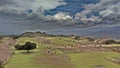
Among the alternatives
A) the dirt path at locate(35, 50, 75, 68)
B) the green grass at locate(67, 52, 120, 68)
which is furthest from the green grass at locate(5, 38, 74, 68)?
the green grass at locate(67, 52, 120, 68)

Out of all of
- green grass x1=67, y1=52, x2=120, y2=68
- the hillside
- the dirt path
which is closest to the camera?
the dirt path

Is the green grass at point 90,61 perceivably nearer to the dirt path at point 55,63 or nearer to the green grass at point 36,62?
the dirt path at point 55,63

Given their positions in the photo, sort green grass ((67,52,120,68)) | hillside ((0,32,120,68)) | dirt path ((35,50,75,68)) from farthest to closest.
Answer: hillside ((0,32,120,68)), green grass ((67,52,120,68)), dirt path ((35,50,75,68))

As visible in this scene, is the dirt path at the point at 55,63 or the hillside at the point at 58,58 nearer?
the dirt path at the point at 55,63

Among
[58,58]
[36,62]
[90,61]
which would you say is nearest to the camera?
[36,62]

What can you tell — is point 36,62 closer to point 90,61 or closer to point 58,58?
point 58,58

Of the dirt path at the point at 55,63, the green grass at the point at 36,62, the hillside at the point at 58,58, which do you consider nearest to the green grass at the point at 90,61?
the hillside at the point at 58,58

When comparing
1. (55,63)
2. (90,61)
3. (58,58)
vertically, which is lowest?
(58,58)

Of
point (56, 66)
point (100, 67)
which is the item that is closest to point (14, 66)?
point (56, 66)

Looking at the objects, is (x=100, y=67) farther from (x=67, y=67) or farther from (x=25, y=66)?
(x=25, y=66)

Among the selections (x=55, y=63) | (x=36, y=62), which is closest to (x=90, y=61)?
(x=55, y=63)

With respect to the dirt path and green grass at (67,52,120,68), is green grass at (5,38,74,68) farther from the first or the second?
green grass at (67,52,120,68)
